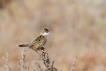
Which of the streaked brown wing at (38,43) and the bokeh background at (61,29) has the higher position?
the bokeh background at (61,29)

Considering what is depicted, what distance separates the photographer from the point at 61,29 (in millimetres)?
16375

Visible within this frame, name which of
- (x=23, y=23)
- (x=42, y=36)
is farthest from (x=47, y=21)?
(x=42, y=36)

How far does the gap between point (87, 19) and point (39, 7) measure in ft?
8.81

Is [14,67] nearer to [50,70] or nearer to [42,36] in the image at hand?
[42,36]

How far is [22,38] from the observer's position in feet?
50.4

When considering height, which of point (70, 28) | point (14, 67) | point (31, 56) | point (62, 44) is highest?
point (70, 28)

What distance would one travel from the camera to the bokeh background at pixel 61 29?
12.5m

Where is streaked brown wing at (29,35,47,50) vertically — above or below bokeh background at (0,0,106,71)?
below

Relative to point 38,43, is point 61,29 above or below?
above

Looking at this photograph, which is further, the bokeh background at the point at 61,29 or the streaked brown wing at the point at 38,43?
the bokeh background at the point at 61,29

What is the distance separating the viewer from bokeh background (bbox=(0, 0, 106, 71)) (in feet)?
41.1

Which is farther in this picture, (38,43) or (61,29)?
(61,29)

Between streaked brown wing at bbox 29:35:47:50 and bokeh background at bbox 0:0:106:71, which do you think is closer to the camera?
streaked brown wing at bbox 29:35:47:50

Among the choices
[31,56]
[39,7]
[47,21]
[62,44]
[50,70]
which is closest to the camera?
[50,70]
